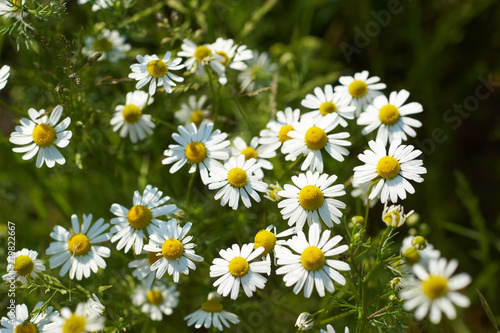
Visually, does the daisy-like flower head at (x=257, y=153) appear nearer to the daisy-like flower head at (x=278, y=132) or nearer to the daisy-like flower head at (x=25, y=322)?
the daisy-like flower head at (x=278, y=132)

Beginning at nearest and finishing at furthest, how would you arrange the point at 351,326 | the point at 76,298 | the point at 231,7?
the point at 76,298 → the point at 351,326 → the point at 231,7

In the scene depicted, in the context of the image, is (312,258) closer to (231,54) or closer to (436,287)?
(436,287)

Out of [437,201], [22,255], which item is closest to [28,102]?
[22,255]

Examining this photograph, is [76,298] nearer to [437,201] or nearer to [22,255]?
[22,255]

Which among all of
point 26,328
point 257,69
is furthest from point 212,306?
point 257,69

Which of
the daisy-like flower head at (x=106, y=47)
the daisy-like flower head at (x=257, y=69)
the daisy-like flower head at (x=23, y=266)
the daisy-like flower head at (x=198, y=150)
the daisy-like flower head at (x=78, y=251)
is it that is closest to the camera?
the daisy-like flower head at (x=23, y=266)

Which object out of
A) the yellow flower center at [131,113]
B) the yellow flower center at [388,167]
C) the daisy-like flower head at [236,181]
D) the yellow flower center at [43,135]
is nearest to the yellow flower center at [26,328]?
the yellow flower center at [43,135]

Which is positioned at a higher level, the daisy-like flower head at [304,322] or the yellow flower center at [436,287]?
the yellow flower center at [436,287]
